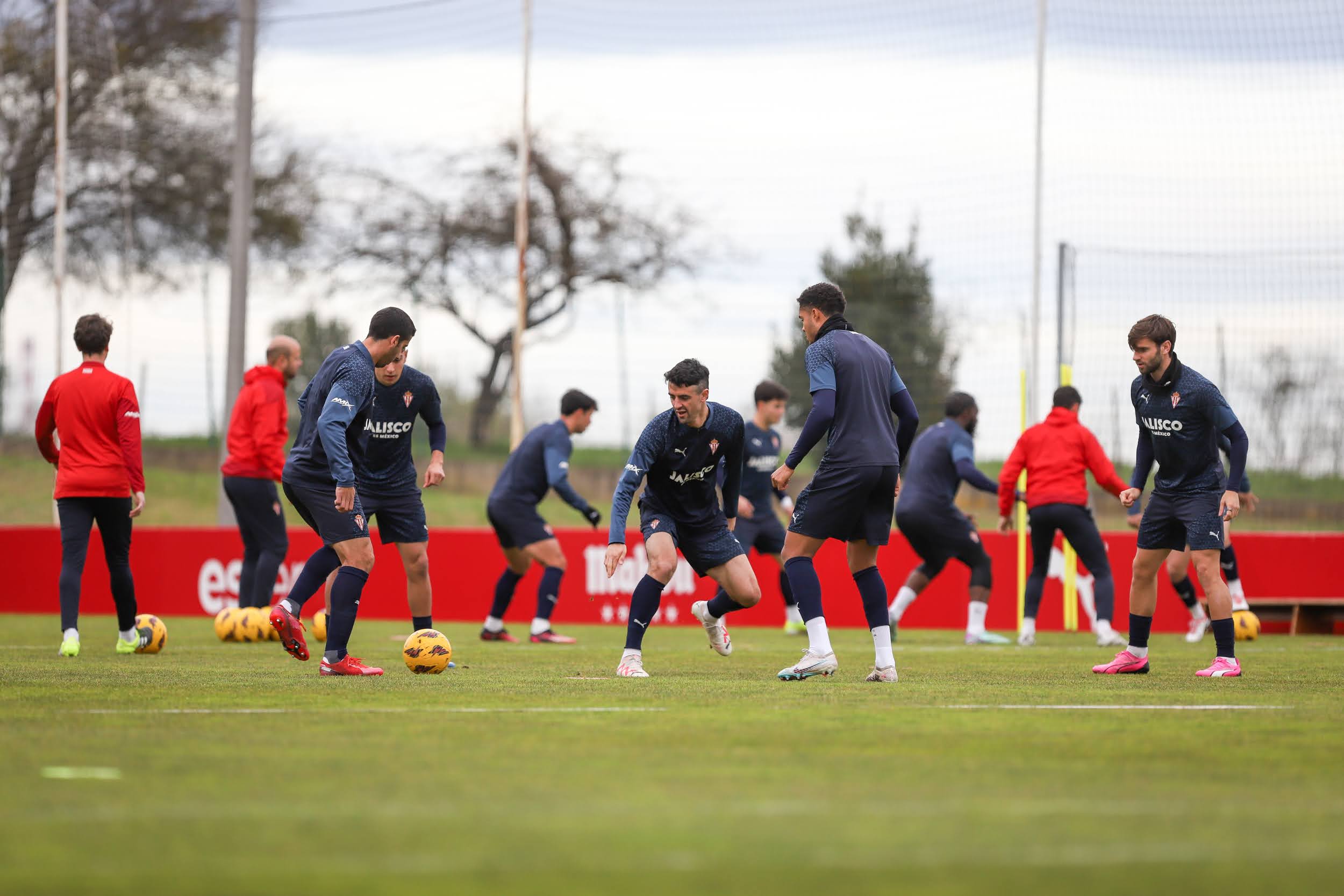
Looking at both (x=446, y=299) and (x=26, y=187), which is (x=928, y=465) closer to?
(x=446, y=299)

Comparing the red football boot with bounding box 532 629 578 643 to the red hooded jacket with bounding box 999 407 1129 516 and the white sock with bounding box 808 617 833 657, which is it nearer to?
the red hooded jacket with bounding box 999 407 1129 516

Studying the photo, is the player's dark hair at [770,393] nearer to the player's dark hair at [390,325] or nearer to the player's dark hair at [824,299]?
the player's dark hair at [824,299]

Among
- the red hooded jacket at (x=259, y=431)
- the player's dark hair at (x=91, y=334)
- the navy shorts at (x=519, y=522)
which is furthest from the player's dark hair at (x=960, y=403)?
the player's dark hair at (x=91, y=334)

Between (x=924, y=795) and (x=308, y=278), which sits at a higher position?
(x=308, y=278)

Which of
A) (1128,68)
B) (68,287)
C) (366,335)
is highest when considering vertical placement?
(1128,68)

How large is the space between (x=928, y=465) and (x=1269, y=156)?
21.1 ft

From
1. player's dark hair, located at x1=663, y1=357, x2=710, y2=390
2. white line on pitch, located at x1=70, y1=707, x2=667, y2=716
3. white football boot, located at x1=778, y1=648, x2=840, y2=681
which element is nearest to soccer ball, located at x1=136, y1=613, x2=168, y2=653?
white line on pitch, located at x1=70, y1=707, x2=667, y2=716

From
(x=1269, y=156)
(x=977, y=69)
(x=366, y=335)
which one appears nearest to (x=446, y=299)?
Answer: (x=977, y=69)

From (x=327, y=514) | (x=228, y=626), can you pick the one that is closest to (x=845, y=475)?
(x=327, y=514)

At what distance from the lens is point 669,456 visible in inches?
353

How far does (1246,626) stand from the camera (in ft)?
45.6

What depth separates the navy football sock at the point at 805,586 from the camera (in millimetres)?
8656

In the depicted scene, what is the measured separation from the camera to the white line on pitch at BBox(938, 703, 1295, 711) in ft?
23.1

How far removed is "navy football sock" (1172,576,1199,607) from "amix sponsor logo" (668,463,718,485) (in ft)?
21.3
